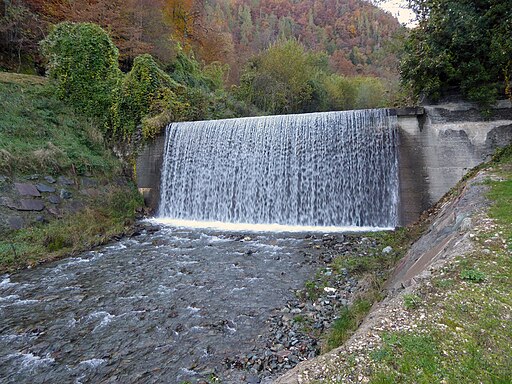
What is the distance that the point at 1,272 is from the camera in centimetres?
681

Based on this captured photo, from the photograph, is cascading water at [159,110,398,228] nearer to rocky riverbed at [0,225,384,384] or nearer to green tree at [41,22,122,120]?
rocky riverbed at [0,225,384,384]

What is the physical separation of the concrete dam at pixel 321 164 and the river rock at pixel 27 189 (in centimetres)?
393

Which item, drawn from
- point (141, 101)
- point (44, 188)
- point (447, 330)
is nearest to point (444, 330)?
point (447, 330)

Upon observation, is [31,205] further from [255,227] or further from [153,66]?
[153,66]

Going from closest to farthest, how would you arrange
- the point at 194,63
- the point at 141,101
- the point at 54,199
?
the point at 54,199 < the point at 141,101 < the point at 194,63

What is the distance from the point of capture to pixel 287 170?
432 inches

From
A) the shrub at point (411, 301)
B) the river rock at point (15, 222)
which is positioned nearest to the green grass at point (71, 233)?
the river rock at point (15, 222)

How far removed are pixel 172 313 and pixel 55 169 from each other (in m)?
7.75

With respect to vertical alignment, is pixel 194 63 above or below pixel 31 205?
above

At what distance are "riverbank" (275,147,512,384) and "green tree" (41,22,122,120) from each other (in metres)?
14.5

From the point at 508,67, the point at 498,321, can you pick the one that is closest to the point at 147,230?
the point at 498,321

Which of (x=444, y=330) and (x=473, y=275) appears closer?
(x=444, y=330)

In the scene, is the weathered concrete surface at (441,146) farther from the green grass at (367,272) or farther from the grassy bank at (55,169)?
the grassy bank at (55,169)

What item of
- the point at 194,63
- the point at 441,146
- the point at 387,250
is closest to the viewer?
the point at 387,250
